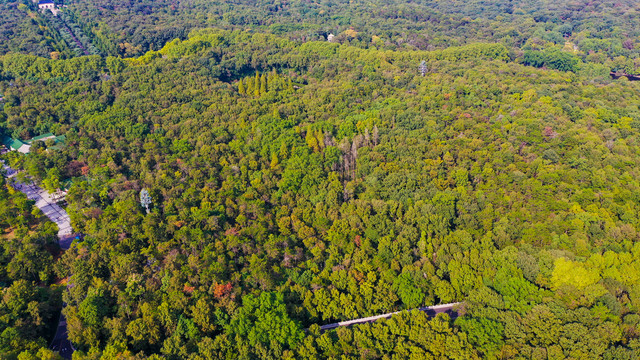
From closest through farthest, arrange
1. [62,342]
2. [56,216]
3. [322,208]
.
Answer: [62,342] → [322,208] → [56,216]

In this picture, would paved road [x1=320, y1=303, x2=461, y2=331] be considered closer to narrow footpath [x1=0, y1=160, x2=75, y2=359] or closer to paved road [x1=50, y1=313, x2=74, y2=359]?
paved road [x1=50, y1=313, x2=74, y2=359]

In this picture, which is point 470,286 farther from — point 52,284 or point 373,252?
point 52,284

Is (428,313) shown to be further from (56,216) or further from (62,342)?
(56,216)

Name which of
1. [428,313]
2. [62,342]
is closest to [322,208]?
[428,313]

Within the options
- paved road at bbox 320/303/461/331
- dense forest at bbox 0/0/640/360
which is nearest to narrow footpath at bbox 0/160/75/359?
dense forest at bbox 0/0/640/360

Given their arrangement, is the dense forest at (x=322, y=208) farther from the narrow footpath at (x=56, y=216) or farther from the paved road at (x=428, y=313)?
the narrow footpath at (x=56, y=216)
